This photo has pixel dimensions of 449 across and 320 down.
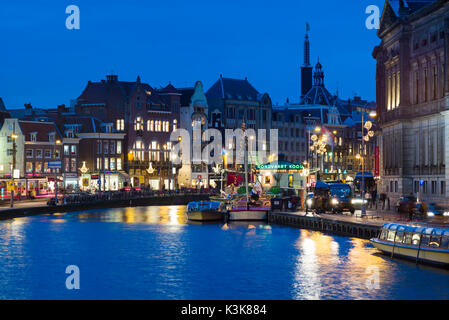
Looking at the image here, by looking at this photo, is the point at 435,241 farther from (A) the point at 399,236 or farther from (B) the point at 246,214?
(B) the point at 246,214

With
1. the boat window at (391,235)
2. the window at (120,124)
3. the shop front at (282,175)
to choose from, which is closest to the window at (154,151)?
the window at (120,124)

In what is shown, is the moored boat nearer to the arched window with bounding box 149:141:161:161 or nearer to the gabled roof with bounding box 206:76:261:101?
the arched window with bounding box 149:141:161:161

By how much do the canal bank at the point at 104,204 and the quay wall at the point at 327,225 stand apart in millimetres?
29450

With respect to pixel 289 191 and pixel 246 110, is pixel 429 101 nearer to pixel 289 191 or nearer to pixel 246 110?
pixel 289 191

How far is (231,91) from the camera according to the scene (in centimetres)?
18000

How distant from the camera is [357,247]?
6128 cm

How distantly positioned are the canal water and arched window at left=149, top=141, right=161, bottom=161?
80.4m

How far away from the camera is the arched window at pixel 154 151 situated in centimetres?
16125

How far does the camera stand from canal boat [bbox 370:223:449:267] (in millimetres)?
48969

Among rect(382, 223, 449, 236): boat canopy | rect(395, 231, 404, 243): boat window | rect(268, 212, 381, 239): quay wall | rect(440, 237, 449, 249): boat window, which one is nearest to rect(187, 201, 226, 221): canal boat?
rect(268, 212, 381, 239): quay wall

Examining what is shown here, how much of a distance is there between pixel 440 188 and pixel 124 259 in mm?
37675

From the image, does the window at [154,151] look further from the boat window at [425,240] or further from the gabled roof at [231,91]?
the boat window at [425,240]

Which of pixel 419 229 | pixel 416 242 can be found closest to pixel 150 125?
pixel 416 242

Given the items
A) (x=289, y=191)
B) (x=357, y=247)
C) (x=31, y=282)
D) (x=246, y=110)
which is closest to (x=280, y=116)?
(x=246, y=110)
